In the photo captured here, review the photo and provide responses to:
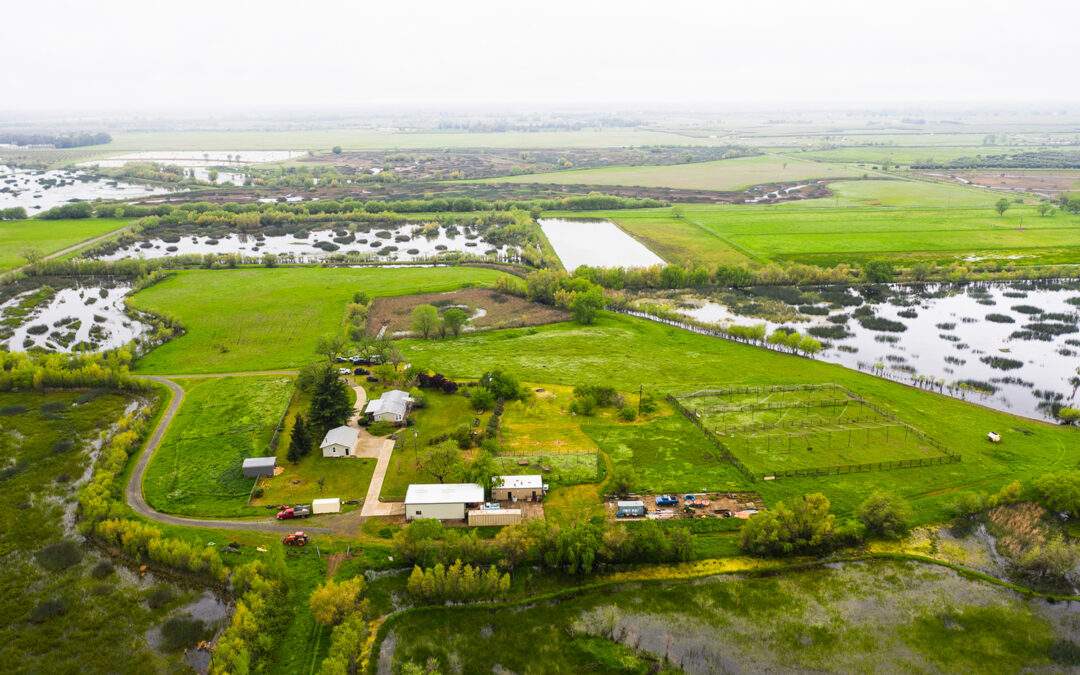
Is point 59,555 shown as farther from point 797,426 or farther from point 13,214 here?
point 13,214

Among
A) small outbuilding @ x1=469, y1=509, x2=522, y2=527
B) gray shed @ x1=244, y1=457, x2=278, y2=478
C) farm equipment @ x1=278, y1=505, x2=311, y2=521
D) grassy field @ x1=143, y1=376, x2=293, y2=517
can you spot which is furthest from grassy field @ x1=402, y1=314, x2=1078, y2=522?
farm equipment @ x1=278, y1=505, x2=311, y2=521

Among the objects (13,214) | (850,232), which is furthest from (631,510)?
(13,214)

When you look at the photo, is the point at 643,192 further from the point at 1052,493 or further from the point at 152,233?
the point at 1052,493

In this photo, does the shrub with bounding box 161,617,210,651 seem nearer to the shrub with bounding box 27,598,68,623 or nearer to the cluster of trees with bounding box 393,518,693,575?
the shrub with bounding box 27,598,68,623

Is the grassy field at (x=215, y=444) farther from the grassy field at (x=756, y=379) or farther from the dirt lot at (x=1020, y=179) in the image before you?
the dirt lot at (x=1020, y=179)

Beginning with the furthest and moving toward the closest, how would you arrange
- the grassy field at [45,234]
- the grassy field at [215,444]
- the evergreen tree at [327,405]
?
the grassy field at [45,234] < the evergreen tree at [327,405] < the grassy field at [215,444]

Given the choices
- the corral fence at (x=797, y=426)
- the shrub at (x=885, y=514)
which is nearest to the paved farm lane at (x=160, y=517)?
the corral fence at (x=797, y=426)

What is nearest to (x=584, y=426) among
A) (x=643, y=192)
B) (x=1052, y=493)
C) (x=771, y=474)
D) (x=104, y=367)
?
(x=771, y=474)
